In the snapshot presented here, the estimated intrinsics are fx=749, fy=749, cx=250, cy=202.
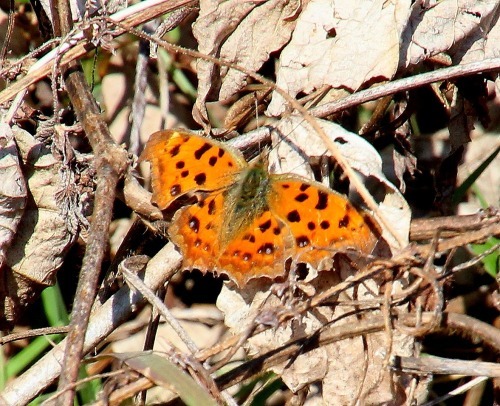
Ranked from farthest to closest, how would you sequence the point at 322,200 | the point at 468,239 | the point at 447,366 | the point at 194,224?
1. the point at 194,224
2. the point at 322,200
3. the point at 468,239
4. the point at 447,366

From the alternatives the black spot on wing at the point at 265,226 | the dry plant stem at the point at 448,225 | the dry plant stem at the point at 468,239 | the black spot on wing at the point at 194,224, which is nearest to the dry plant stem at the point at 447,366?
the dry plant stem at the point at 468,239

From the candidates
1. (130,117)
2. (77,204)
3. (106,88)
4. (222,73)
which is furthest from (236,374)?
(106,88)

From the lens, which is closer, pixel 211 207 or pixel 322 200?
pixel 322 200

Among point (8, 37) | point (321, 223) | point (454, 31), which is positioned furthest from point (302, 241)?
point (8, 37)

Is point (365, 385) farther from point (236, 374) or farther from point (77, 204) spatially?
point (77, 204)

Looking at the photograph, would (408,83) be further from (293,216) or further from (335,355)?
(335,355)

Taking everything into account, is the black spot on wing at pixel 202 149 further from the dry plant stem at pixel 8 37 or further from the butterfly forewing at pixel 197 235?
the dry plant stem at pixel 8 37
